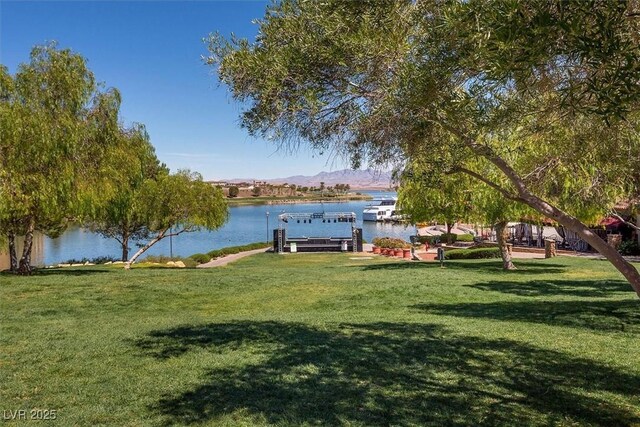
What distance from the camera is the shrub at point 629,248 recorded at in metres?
28.6

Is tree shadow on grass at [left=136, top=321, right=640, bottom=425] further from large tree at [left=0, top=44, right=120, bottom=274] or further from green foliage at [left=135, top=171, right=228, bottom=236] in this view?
green foliage at [left=135, top=171, right=228, bottom=236]

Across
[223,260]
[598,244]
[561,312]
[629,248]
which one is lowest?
[223,260]

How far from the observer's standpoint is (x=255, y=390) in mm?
5617

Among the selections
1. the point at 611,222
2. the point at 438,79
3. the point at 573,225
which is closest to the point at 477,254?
the point at 611,222

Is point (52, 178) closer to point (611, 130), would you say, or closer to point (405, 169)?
point (405, 169)

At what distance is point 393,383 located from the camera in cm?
584

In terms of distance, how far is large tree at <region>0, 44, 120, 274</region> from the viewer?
14.4m

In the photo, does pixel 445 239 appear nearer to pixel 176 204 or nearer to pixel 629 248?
pixel 629 248

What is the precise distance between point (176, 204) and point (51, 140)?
17.2 meters

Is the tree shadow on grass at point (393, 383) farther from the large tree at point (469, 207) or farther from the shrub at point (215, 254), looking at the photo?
the shrub at point (215, 254)

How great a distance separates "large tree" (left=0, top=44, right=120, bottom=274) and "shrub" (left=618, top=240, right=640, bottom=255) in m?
27.8

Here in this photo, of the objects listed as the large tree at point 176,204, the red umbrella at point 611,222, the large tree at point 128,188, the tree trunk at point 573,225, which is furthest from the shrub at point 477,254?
the tree trunk at point 573,225

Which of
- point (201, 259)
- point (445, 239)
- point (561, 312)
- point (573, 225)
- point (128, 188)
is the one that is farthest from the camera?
point (445, 239)

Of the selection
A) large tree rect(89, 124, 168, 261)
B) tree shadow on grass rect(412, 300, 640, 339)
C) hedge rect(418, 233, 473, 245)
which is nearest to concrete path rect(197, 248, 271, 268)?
large tree rect(89, 124, 168, 261)
